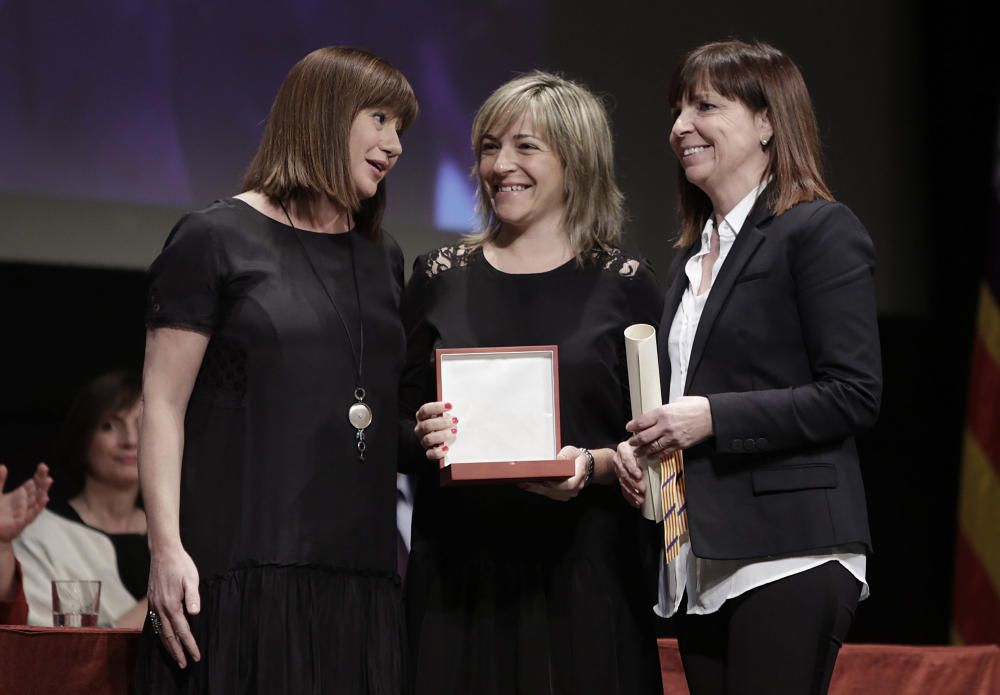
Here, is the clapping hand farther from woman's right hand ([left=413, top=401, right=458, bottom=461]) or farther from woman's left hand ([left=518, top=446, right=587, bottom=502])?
woman's left hand ([left=518, top=446, right=587, bottom=502])

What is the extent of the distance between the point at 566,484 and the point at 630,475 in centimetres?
11

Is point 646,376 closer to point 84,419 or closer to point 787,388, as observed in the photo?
point 787,388

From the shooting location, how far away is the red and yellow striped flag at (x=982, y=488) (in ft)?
13.6

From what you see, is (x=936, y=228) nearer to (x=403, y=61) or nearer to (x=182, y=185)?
(x=403, y=61)

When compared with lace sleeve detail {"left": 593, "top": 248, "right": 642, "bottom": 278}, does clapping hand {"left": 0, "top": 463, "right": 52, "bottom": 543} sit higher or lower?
lower

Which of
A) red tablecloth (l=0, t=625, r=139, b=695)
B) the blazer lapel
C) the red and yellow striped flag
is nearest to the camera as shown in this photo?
the blazer lapel

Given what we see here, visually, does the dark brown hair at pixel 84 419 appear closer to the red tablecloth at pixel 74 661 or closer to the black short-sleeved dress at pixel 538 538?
the red tablecloth at pixel 74 661

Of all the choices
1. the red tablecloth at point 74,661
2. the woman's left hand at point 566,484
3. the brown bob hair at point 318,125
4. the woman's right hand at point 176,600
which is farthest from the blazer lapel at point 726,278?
the red tablecloth at point 74,661

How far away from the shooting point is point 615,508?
2.29 metres

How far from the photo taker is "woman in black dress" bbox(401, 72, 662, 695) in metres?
2.16

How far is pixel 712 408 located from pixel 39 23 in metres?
2.65

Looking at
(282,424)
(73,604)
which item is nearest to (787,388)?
(282,424)

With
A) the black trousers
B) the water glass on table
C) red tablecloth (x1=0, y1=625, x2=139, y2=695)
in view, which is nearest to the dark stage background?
the water glass on table

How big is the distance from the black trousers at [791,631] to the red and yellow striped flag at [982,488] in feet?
8.28
